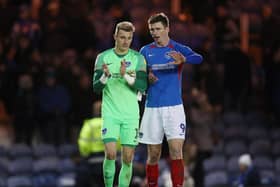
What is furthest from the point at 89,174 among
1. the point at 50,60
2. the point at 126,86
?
the point at 50,60

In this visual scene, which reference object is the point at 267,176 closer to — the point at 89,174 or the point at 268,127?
the point at 268,127

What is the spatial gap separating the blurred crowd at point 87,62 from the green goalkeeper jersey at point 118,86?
7423mm

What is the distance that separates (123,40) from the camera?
54.8ft

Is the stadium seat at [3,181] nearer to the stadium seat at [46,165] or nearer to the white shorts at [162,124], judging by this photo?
the stadium seat at [46,165]

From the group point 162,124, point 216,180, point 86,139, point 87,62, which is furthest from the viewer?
point 87,62

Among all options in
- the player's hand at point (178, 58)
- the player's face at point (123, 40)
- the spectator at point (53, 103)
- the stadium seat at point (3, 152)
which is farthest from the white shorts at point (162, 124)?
the stadium seat at point (3, 152)

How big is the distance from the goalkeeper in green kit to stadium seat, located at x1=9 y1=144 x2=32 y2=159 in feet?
29.3

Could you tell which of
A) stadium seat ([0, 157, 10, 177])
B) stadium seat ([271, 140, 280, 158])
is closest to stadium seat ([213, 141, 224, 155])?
stadium seat ([271, 140, 280, 158])

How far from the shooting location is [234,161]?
81.7 ft

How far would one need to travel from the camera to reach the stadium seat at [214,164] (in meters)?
24.6

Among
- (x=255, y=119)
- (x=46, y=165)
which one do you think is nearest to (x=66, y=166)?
(x=46, y=165)

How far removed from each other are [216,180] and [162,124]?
730cm

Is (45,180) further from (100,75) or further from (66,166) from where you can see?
(100,75)

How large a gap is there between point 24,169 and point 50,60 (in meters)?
2.48
